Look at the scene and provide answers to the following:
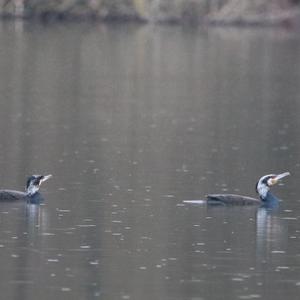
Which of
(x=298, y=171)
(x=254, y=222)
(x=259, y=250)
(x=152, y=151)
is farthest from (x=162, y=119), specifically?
(x=259, y=250)

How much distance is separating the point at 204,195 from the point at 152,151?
497 cm

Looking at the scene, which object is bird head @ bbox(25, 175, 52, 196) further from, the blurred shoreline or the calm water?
the blurred shoreline

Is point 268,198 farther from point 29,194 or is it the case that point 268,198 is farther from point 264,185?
point 29,194

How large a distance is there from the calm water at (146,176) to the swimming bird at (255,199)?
0.60 ft

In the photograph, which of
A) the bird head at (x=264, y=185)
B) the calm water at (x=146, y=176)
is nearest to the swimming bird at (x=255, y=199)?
the bird head at (x=264, y=185)

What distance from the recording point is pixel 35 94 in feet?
122

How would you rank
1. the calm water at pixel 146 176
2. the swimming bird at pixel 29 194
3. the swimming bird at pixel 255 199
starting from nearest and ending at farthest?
the calm water at pixel 146 176
the swimming bird at pixel 29 194
the swimming bird at pixel 255 199

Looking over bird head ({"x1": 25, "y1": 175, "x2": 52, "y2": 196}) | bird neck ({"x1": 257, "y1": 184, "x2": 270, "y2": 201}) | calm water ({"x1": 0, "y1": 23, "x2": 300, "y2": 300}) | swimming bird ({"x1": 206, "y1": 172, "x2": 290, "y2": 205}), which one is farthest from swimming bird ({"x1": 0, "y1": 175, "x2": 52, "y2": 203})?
bird neck ({"x1": 257, "y1": 184, "x2": 270, "y2": 201})

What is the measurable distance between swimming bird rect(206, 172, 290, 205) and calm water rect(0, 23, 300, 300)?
18 cm

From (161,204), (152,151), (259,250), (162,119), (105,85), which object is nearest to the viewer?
(259,250)

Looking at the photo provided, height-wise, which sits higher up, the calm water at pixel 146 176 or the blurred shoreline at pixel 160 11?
the blurred shoreline at pixel 160 11

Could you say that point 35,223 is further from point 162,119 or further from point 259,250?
point 162,119

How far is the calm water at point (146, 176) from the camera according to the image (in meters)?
16.1

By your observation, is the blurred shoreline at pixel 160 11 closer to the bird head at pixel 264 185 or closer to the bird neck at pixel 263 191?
the bird head at pixel 264 185
